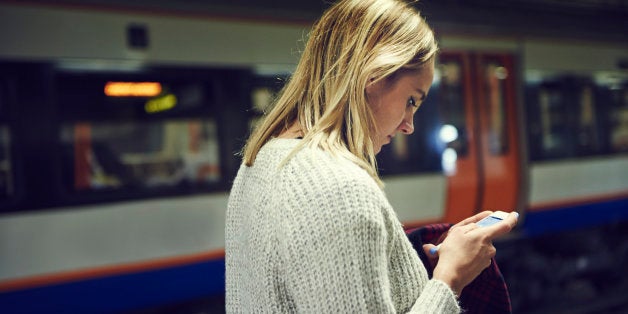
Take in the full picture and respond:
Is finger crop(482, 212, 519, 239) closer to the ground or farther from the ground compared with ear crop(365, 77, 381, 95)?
closer to the ground

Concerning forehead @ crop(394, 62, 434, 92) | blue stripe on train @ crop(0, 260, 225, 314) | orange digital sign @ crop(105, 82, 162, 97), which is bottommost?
blue stripe on train @ crop(0, 260, 225, 314)

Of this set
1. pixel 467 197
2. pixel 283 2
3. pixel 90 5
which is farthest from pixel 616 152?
pixel 90 5

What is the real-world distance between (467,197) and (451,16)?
1.58m

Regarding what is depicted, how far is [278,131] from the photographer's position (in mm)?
1317

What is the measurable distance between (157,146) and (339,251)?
146 inches

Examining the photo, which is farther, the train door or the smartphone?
the train door

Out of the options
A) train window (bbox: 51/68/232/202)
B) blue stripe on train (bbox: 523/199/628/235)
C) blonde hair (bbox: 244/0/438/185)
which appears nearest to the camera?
blonde hair (bbox: 244/0/438/185)

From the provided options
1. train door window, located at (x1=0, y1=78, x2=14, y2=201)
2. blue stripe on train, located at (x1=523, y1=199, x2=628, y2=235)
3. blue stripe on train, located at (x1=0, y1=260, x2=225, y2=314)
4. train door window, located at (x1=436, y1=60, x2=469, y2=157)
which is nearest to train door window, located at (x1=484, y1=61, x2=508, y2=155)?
train door window, located at (x1=436, y1=60, x2=469, y2=157)

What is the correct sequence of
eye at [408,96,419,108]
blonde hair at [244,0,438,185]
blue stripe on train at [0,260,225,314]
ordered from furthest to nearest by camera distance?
blue stripe on train at [0,260,225,314], eye at [408,96,419,108], blonde hair at [244,0,438,185]

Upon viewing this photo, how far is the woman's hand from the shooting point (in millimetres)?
1212

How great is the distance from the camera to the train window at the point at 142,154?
432 centimetres

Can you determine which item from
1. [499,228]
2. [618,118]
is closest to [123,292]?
[499,228]

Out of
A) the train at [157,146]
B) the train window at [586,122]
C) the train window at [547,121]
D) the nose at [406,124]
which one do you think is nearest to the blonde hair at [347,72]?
the nose at [406,124]

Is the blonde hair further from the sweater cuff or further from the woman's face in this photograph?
the sweater cuff
